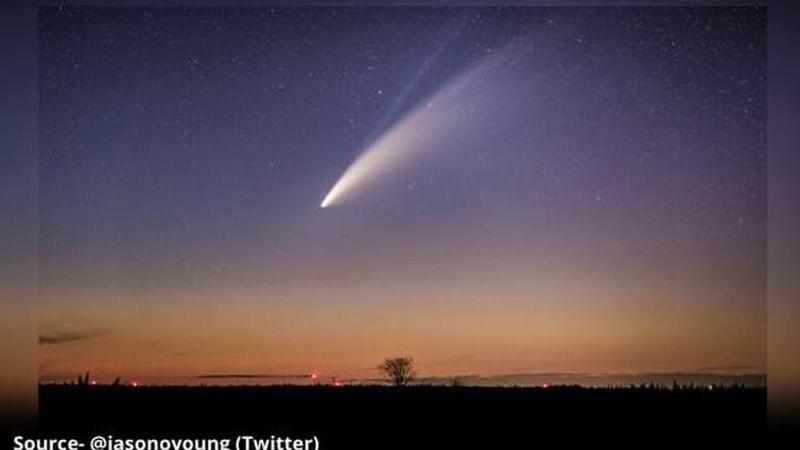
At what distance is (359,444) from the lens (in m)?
10.8

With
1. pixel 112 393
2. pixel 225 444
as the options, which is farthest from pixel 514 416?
pixel 112 393

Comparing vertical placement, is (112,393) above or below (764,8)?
below

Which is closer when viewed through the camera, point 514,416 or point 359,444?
point 359,444

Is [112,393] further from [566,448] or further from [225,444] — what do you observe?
[566,448]

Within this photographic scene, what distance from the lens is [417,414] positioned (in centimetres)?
1224

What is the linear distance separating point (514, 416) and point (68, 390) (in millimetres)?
4382

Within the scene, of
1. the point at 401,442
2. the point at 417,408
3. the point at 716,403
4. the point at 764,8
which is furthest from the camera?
the point at 417,408

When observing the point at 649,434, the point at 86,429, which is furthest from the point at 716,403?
the point at 86,429

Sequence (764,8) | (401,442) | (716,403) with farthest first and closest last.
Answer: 1. (716,403)
2. (401,442)
3. (764,8)

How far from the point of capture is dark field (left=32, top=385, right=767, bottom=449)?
1085cm

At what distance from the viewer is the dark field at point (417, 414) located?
10852 millimetres

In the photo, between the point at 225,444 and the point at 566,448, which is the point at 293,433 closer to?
the point at 225,444

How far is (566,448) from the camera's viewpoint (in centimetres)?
1057

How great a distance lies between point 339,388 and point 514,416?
1895 mm
